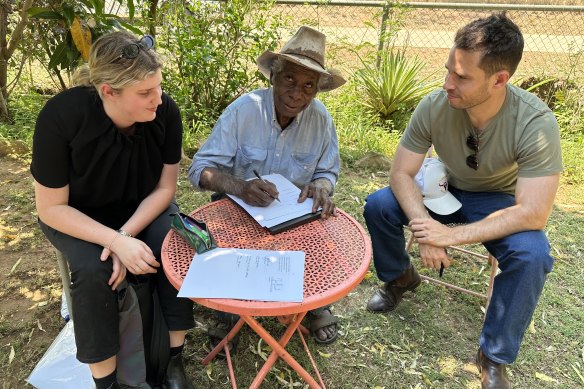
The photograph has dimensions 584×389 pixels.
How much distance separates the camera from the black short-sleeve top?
1.77m

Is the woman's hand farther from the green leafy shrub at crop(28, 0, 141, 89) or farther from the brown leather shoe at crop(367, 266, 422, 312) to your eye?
the brown leather shoe at crop(367, 266, 422, 312)

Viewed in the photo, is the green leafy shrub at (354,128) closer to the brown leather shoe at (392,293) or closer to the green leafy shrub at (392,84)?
the green leafy shrub at (392,84)

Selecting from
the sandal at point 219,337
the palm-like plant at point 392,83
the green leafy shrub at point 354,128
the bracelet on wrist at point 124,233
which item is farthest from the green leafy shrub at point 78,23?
the palm-like plant at point 392,83

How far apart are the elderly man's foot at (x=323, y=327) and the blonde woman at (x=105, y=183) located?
752 mm

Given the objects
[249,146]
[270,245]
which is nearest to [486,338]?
[270,245]

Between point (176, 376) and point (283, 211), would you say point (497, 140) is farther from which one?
point (176, 376)

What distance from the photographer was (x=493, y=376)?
86.2 inches

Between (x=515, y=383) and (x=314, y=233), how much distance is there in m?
1.35

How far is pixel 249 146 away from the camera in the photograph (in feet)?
7.91

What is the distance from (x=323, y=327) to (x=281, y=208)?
0.82 meters

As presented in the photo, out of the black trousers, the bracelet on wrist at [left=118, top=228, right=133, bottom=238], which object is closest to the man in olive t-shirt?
the bracelet on wrist at [left=118, top=228, right=133, bottom=238]

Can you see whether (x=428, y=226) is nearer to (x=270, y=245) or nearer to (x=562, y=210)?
(x=270, y=245)

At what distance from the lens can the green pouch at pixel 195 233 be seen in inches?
70.6

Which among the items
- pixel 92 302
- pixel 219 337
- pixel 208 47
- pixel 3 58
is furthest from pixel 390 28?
pixel 92 302
